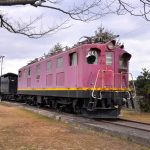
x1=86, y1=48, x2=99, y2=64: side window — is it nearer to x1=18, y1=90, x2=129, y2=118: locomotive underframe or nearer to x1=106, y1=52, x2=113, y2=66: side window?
x1=106, y1=52, x2=113, y2=66: side window

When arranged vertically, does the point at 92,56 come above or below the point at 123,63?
above

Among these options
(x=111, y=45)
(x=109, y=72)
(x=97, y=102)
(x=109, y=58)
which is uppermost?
(x=111, y=45)

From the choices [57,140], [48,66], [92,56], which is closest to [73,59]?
[92,56]

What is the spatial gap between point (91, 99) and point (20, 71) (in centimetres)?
1914

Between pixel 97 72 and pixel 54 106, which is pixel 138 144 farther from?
pixel 54 106

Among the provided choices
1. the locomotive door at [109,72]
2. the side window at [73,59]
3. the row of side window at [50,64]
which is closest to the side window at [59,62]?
the row of side window at [50,64]

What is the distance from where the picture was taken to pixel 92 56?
787 inches

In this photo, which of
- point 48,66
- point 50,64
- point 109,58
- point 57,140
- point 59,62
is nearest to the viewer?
point 57,140

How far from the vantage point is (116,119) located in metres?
20.6

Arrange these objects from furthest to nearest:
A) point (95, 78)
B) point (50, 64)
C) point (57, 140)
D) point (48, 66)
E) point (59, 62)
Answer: point (48, 66) < point (50, 64) < point (59, 62) < point (95, 78) < point (57, 140)

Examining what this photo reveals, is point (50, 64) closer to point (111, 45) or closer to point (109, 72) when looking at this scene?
point (111, 45)

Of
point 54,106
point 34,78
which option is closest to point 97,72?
point 54,106

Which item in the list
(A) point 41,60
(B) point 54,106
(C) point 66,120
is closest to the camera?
(C) point 66,120

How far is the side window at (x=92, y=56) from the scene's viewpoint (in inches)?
784
